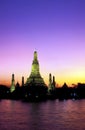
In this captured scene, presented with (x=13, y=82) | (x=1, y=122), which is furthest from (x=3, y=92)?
(x=1, y=122)

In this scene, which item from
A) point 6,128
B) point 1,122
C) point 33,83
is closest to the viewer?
point 6,128

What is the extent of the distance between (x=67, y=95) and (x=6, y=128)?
13646cm

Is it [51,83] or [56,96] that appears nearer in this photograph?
[51,83]

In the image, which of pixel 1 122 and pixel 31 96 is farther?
pixel 31 96

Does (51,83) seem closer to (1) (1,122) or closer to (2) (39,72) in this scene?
(2) (39,72)

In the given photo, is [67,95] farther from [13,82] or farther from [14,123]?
[14,123]

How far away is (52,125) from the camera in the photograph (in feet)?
148

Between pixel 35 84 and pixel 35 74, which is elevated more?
pixel 35 74

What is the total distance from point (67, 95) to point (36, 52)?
37.9m

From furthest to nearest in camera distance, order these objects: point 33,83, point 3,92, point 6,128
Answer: point 3,92, point 33,83, point 6,128

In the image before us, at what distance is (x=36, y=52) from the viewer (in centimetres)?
14762

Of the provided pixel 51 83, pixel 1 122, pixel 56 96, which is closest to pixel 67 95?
pixel 56 96

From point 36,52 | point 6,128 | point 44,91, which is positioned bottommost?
point 6,128

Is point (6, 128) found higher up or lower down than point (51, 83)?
lower down
